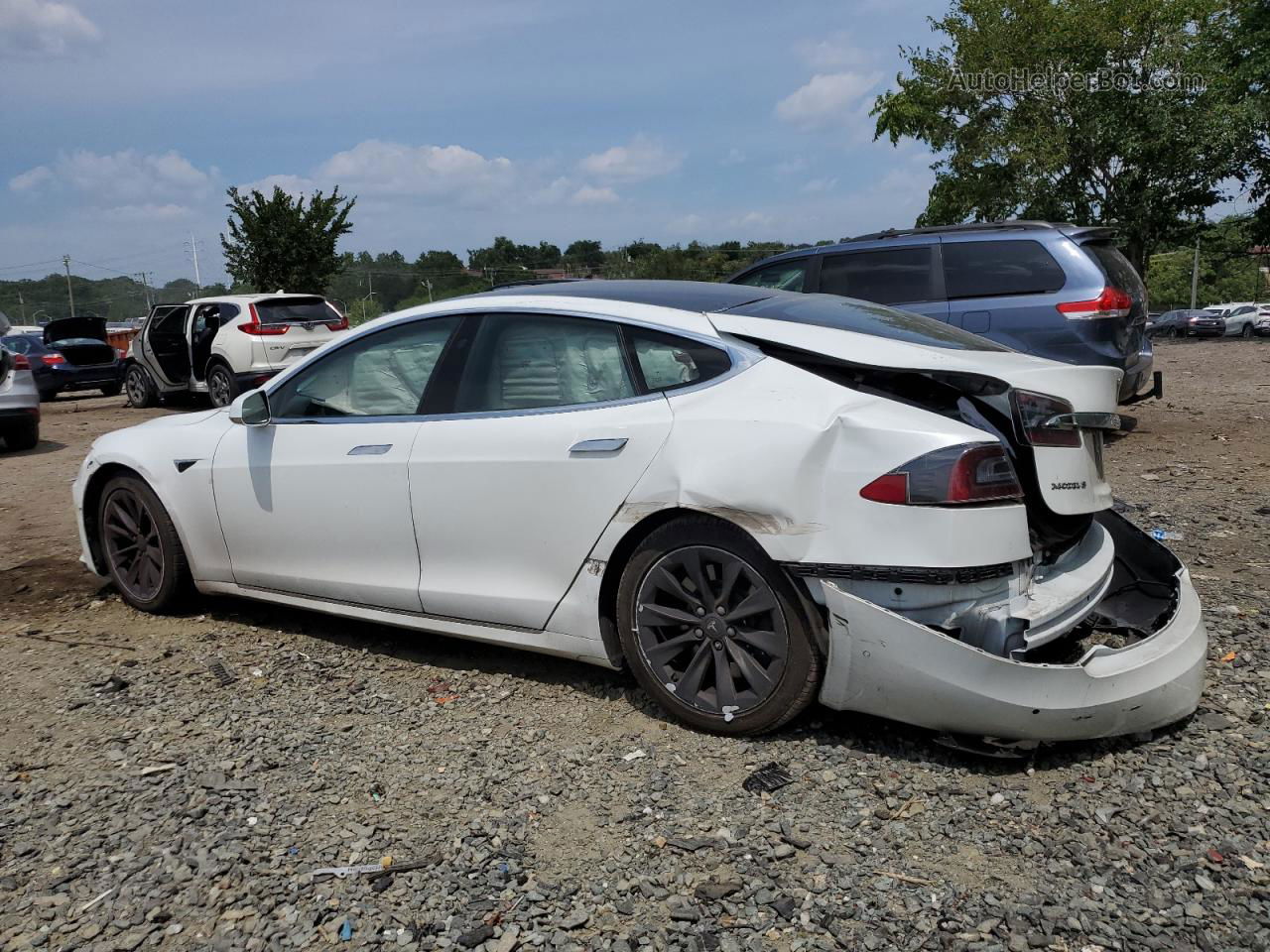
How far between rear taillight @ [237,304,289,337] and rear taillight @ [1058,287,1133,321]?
34.9ft

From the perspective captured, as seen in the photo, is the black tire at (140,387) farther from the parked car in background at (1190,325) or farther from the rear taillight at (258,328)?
the parked car in background at (1190,325)

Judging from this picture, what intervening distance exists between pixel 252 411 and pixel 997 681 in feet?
10.7

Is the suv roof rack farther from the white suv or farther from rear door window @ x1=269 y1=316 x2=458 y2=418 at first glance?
the white suv

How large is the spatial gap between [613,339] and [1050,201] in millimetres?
31993

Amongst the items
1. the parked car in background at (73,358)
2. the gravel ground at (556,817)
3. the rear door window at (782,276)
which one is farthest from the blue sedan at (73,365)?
the gravel ground at (556,817)

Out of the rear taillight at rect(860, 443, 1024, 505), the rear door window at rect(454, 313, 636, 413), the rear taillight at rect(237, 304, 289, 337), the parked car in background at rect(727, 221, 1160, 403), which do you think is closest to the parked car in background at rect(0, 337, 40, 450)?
the rear taillight at rect(237, 304, 289, 337)

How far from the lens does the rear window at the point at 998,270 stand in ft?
27.3

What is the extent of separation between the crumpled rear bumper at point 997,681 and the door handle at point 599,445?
0.86 meters

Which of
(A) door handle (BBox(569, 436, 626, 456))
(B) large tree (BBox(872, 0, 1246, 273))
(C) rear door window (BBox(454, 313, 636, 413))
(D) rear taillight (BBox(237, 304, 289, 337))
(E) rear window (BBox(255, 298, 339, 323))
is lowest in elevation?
(A) door handle (BBox(569, 436, 626, 456))

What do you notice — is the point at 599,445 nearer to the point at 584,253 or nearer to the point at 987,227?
the point at 987,227

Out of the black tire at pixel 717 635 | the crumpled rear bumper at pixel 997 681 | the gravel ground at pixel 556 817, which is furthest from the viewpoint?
the black tire at pixel 717 635

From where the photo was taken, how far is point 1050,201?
105 feet

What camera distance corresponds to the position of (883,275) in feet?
29.6

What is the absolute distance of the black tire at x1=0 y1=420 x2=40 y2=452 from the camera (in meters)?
11.7
